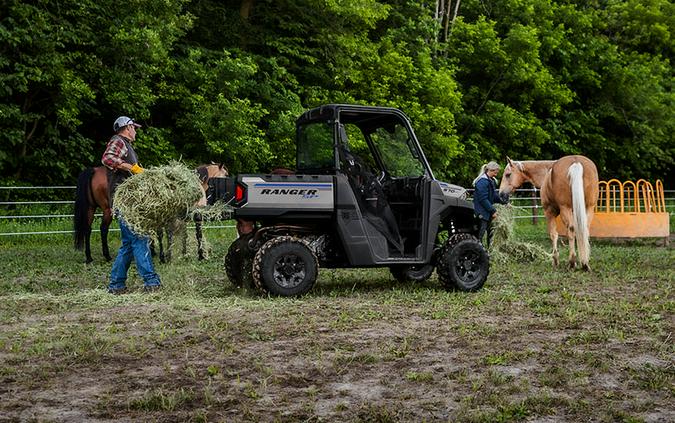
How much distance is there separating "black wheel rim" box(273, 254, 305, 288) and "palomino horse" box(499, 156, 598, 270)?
4864 millimetres

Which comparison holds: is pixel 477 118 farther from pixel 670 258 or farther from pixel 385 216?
pixel 385 216

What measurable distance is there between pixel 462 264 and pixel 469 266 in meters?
0.11

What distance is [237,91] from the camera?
843 inches

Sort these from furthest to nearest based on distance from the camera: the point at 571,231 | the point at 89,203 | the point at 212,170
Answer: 1. the point at 212,170
2. the point at 89,203
3. the point at 571,231

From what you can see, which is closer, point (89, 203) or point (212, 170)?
point (89, 203)

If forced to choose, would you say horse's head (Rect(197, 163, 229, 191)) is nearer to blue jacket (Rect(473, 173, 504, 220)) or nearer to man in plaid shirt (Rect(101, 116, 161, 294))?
blue jacket (Rect(473, 173, 504, 220))

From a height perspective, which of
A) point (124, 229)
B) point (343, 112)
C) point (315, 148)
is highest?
point (343, 112)

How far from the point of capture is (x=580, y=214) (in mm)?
11977

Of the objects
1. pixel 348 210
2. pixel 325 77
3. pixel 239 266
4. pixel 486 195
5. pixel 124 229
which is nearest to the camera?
pixel 348 210

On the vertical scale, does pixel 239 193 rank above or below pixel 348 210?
above

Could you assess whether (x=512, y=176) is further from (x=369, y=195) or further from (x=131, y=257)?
(x=131, y=257)

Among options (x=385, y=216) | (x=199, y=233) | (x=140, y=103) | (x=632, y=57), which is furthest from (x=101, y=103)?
(x=632, y=57)

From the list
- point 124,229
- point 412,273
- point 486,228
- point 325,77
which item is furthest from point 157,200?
point 325,77

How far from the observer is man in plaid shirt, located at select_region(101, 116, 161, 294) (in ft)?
30.3
